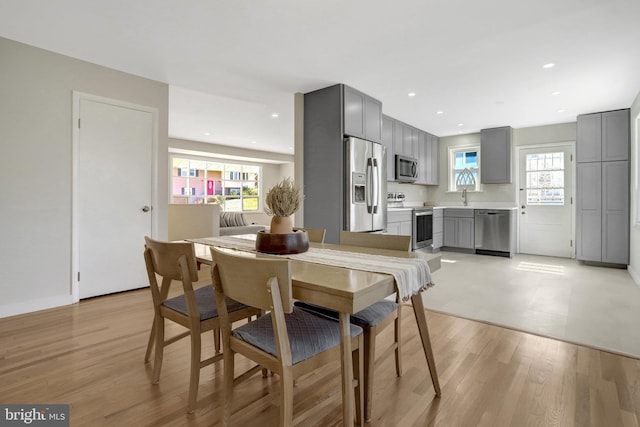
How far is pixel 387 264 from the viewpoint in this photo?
1.48 metres

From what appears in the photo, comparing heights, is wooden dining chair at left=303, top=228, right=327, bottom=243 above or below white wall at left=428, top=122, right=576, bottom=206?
below

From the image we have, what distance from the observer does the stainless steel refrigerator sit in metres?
3.87

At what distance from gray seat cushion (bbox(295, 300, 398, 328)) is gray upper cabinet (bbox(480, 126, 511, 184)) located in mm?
5336

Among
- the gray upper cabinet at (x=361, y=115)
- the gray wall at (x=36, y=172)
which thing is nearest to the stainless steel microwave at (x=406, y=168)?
the gray upper cabinet at (x=361, y=115)

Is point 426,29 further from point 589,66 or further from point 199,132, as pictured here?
point 199,132

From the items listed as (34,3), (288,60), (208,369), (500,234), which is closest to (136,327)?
(208,369)

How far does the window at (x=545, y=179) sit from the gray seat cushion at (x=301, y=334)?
604 centimetres

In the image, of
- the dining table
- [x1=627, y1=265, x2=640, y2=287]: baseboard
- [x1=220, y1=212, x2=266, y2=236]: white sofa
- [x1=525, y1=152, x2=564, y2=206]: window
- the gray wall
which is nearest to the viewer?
the dining table

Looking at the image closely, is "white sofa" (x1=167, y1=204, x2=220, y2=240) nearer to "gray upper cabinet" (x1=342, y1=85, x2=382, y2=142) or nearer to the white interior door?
the white interior door

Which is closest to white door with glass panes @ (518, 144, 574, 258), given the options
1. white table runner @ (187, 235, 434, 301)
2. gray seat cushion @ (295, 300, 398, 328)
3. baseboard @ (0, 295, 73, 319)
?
gray seat cushion @ (295, 300, 398, 328)

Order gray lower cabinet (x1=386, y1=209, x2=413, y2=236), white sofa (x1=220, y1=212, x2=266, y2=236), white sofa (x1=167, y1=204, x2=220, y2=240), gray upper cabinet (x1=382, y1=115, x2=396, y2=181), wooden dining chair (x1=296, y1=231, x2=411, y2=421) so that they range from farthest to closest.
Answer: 1. white sofa (x1=220, y1=212, x2=266, y2=236)
2. white sofa (x1=167, y1=204, x2=220, y2=240)
3. gray upper cabinet (x1=382, y1=115, x2=396, y2=181)
4. gray lower cabinet (x1=386, y1=209, x2=413, y2=236)
5. wooden dining chair (x1=296, y1=231, x2=411, y2=421)

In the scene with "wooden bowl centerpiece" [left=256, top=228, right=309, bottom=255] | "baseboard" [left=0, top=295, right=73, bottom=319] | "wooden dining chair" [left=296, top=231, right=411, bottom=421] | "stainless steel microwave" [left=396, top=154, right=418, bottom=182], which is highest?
"stainless steel microwave" [left=396, top=154, right=418, bottom=182]

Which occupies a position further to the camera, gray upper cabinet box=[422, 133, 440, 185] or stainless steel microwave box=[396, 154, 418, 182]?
gray upper cabinet box=[422, 133, 440, 185]

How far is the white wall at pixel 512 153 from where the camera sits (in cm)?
579
